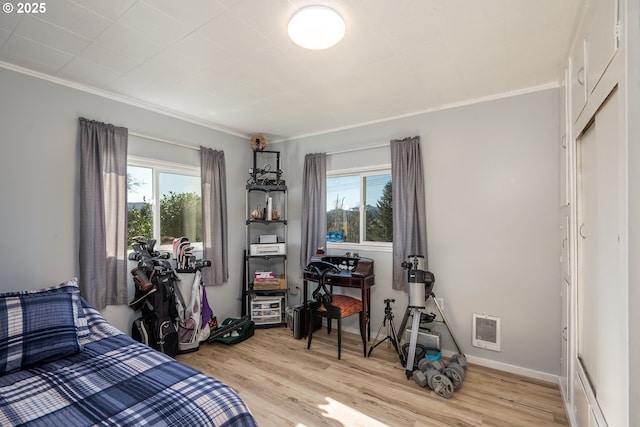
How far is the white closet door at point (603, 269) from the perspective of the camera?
1.12 m

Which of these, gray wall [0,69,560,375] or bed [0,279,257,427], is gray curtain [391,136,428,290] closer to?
gray wall [0,69,560,375]

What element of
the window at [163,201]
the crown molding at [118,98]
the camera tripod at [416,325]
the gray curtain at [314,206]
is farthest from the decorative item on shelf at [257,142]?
the camera tripod at [416,325]

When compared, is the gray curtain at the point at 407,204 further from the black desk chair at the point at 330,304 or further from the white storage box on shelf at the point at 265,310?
the white storage box on shelf at the point at 265,310

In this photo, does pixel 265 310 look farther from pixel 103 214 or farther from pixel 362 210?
pixel 103 214

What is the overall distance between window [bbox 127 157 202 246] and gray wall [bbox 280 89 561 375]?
2575 millimetres

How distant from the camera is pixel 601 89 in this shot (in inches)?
50.4

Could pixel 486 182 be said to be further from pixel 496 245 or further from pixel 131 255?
pixel 131 255

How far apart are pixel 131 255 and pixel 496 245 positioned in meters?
3.56

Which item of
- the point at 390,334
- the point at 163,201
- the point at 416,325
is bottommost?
the point at 390,334

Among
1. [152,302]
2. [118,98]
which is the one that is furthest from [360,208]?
[118,98]

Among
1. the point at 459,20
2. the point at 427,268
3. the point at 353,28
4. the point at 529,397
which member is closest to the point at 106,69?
the point at 353,28

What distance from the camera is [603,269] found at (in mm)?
1355

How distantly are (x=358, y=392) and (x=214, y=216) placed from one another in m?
2.50

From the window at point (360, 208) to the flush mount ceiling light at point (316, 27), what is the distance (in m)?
1.99
